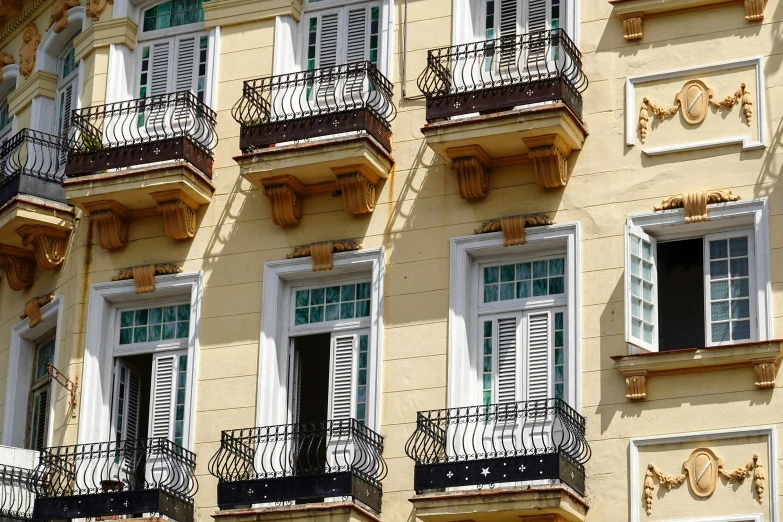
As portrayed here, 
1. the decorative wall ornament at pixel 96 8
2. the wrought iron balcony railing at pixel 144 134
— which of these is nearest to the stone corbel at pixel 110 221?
the wrought iron balcony railing at pixel 144 134

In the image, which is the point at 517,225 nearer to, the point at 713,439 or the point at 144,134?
the point at 713,439

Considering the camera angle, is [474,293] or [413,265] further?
A: [413,265]

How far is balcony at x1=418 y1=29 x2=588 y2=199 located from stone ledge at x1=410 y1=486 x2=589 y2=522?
415 cm

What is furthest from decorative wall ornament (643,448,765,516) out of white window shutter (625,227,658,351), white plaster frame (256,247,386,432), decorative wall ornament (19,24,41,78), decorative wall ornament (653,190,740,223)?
decorative wall ornament (19,24,41,78)

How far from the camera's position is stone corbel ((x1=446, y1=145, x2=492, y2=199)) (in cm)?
2491

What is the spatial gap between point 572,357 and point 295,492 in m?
3.70

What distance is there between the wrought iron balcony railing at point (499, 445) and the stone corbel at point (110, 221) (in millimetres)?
5332

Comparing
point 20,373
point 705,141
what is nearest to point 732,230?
point 705,141

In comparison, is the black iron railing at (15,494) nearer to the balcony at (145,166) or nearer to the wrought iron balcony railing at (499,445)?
the balcony at (145,166)

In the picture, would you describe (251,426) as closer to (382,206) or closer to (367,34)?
(382,206)

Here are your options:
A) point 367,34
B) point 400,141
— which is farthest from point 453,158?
point 367,34

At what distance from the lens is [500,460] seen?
23.0 meters

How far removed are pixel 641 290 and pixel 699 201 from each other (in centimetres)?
127

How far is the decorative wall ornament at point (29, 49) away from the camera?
30.4m
